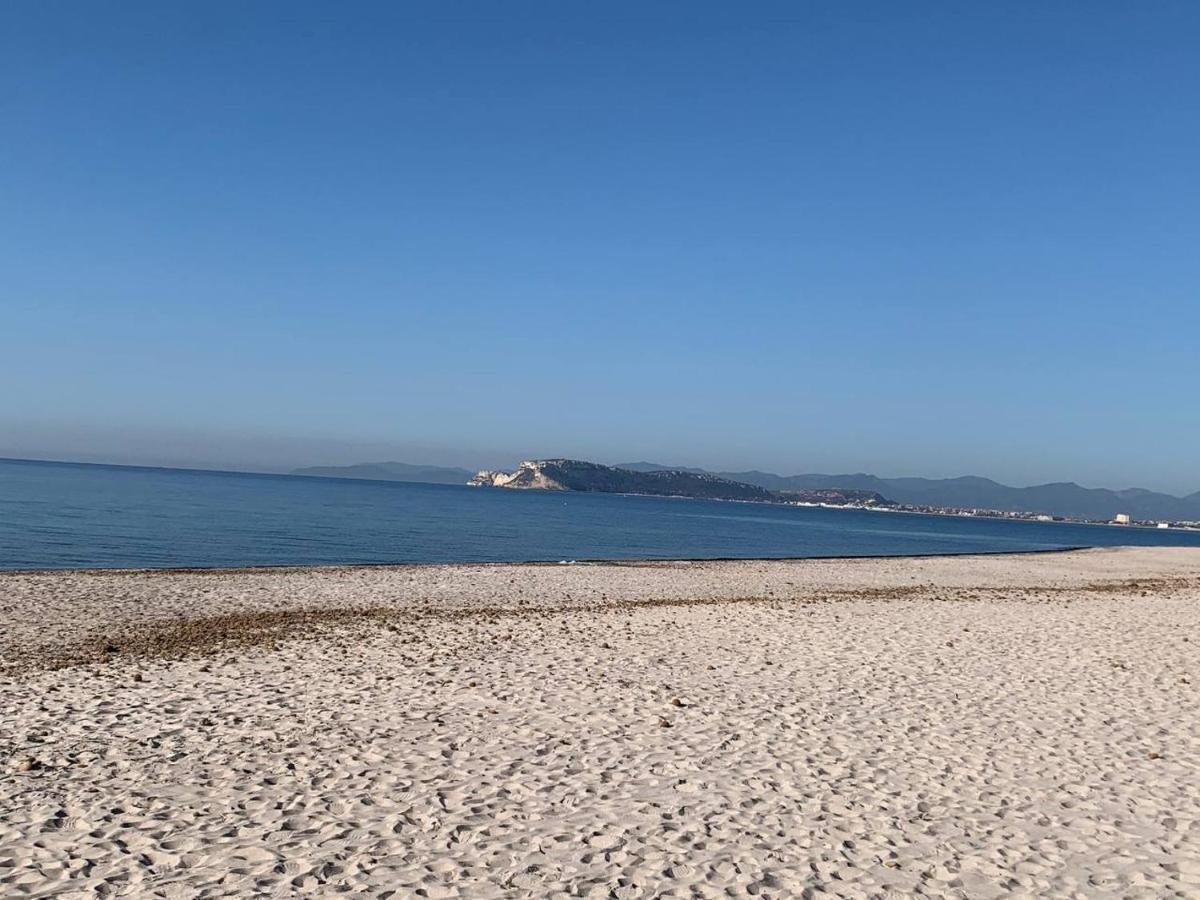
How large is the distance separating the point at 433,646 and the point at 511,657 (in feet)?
5.40

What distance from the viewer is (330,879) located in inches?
234

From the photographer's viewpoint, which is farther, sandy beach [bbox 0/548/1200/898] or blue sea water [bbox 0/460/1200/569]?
blue sea water [bbox 0/460/1200/569]

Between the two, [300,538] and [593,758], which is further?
[300,538]

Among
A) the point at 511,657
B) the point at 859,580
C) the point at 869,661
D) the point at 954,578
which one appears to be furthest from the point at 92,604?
the point at 954,578

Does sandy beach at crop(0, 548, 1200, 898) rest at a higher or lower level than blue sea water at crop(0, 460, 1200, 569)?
higher

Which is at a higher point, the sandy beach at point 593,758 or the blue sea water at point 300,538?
the sandy beach at point 593,758

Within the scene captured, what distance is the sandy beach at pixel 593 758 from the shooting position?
629 centimetres

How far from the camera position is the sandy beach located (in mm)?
6293

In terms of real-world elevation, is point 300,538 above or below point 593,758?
below

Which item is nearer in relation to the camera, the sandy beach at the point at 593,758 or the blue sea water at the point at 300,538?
the sandy beach at the point at 593,758

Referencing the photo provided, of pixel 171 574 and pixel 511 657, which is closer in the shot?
pixel 511 657

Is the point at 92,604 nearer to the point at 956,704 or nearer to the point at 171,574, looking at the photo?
the point at 171,574

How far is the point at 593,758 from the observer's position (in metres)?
8.73

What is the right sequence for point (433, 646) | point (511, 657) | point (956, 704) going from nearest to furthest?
point (956, 704) < point (511, 657) < point (433, 646)
